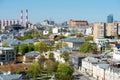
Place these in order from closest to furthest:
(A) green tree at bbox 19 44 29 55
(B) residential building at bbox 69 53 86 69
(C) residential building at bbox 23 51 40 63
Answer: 1. (B) residential building at bbox 69 53 86 69
2. (C) residential building at bbox 23 51 40 63
3. (A) green tree at bbox 19 44 29 55

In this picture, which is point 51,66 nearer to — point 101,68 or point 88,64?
point 88,64

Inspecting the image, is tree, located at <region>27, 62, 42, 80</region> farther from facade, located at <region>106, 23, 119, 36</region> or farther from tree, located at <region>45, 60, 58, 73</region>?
facade, located at <region>106, 23, 119, 36</region>

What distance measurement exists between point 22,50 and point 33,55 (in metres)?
1.16

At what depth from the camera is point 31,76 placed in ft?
25.7

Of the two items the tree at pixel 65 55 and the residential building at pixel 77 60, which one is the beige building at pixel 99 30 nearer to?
the tree at pixel 65 55

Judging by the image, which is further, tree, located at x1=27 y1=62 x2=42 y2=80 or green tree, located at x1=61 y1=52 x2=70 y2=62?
green tree, located at x1=61 y1=52 x2=70 y2=62

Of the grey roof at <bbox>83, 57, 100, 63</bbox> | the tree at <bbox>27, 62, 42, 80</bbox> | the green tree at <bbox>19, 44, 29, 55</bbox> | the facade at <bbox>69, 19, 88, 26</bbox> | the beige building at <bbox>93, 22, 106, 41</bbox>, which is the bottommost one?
the tree at <bbox>27, 62, 42, 80</bbox>

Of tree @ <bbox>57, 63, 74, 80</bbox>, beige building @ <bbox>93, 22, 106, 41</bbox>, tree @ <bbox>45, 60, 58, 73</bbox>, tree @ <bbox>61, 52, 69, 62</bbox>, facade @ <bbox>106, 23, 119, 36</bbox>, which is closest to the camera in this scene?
tree @ <bbox>57, 63, 74, 80</bbox>

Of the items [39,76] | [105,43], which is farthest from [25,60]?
[105,43]

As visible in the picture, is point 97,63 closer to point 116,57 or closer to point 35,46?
point 116,57

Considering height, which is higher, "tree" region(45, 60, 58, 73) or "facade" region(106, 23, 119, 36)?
"facade" region(106, 23, 119, 36)

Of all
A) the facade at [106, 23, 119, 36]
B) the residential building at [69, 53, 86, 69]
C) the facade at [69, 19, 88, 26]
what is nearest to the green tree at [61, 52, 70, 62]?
the residential building at [69, 53, 86, 69]

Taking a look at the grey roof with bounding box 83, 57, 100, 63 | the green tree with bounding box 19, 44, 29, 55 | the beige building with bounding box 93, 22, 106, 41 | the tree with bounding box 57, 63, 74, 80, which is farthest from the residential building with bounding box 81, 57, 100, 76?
the beige building with bounding box 93, 22, 106, 41

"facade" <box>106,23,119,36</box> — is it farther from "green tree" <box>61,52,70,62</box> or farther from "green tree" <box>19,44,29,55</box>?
"green tree" <box>61,52,70,62</box>
